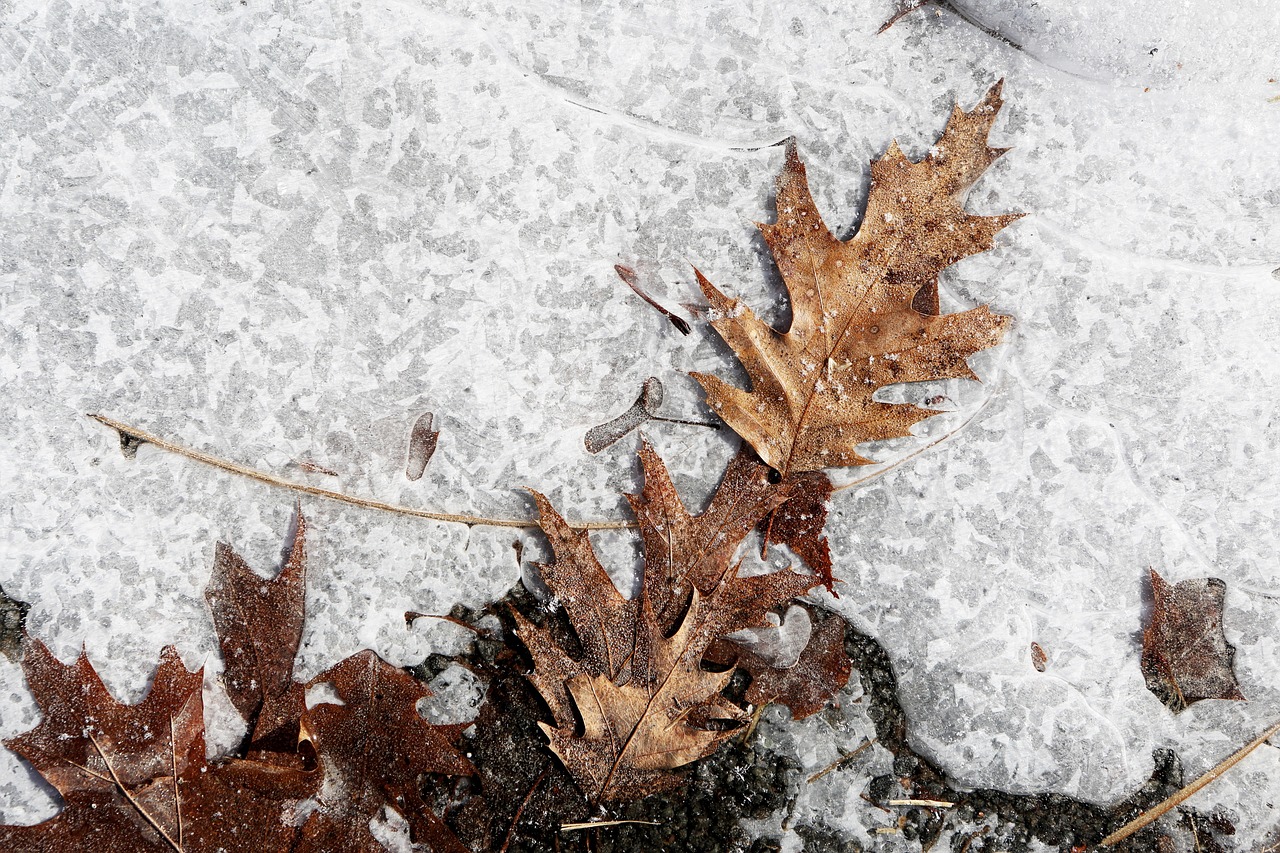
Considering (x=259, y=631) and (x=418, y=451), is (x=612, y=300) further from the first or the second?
(x=259, y=631)

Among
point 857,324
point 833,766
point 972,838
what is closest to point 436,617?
point 833,766

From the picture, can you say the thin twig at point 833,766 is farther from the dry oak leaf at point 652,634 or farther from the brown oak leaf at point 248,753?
the brown oak leaf at point 248,753

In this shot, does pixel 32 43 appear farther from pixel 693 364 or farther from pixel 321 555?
pixel 693 364

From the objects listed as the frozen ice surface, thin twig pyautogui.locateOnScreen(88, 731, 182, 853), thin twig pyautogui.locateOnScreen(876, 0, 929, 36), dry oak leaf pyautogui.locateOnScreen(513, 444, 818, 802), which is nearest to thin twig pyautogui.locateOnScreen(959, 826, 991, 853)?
the frozen ice surface

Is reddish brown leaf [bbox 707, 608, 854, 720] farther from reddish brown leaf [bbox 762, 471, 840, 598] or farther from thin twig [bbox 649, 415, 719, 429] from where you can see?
thin twig [bbox 649, 415, 719, 429]

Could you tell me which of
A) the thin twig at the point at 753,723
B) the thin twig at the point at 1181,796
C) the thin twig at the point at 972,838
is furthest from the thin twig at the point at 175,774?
the thin twig at the point at 1181,796

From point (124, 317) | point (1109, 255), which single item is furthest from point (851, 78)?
point (124, 317)
